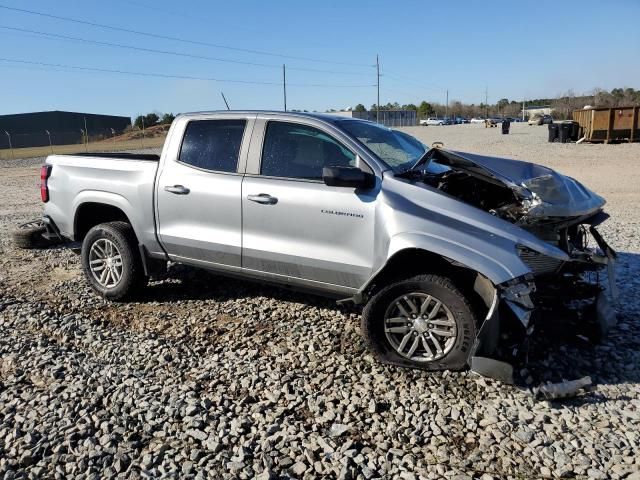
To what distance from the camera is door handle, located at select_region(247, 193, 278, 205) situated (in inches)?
187

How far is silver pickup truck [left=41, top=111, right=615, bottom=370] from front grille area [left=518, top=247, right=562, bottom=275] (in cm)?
1

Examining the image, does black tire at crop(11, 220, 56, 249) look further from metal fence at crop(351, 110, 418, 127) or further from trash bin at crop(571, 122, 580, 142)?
metal fence at crop(351, 110, 418, 127)

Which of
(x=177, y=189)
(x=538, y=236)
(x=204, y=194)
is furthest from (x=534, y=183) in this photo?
(x=177, y=189)

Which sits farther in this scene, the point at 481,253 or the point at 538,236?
the point at 538,236

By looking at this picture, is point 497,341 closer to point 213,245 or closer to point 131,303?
point 213,245

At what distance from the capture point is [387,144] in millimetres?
5062

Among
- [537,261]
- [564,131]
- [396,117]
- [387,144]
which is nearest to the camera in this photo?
[537,261]

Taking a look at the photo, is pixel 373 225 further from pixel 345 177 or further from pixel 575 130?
pixel 575 130

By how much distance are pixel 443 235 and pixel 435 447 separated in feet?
4.89

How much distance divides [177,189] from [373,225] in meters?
2.09

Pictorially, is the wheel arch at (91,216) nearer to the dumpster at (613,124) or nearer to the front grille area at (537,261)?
the front grille area at (537,261)

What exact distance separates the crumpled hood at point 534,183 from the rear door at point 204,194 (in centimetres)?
187

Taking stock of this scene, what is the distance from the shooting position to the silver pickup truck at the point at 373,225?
3.96 metres

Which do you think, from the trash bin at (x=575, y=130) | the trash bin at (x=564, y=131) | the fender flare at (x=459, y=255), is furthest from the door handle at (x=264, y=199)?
the trash bin at (x=575, y=130)
